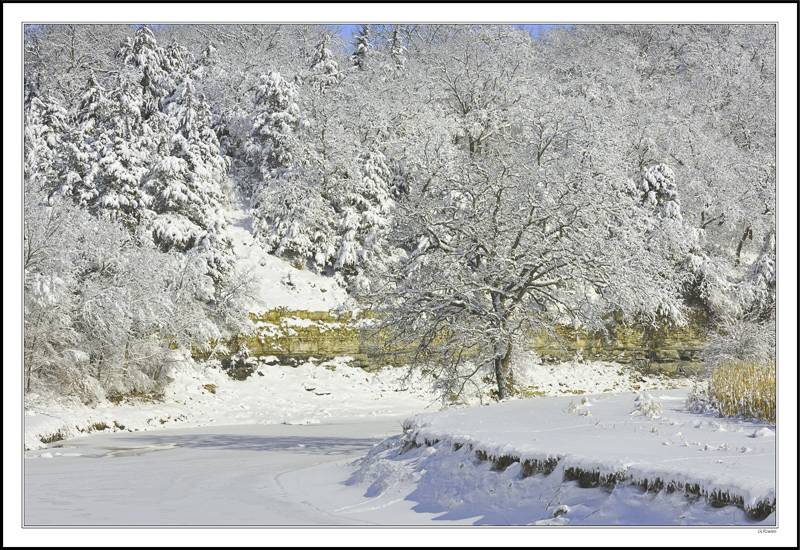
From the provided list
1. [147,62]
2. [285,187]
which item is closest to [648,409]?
[285,187]

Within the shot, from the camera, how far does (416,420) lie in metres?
10.2

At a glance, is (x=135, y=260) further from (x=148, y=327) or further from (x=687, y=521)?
(x=687, y=521)

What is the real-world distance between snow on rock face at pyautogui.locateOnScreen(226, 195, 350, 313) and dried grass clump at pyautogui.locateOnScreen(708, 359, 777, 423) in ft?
69.9

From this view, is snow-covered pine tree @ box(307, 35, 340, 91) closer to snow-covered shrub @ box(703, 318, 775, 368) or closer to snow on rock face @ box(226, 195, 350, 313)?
snow on rock face @ box(226, 195, 350, 313)

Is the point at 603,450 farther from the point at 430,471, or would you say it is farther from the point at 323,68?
the point at 323,68

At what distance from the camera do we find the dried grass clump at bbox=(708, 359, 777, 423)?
7.91m

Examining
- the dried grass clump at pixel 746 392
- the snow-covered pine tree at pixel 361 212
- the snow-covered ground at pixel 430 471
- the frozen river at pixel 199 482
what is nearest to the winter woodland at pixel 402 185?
the snow-covered pine tree at pixel 361 212

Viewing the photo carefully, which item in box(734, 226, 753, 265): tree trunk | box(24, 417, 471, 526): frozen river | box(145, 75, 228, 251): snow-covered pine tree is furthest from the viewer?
box(734, 226, 753, 265): tree trunk

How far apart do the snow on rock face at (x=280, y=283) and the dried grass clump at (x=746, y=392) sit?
2129 cm

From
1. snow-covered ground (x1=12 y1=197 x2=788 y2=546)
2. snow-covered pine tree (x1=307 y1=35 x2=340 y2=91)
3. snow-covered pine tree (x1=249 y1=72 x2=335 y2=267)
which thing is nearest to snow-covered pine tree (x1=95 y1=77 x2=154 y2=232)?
snow-covered pine tree (x1=249 y1=72 x2=335 y2=267)

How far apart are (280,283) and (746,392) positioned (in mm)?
24515

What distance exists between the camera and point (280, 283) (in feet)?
101
